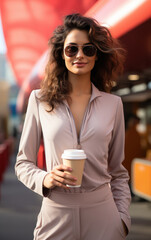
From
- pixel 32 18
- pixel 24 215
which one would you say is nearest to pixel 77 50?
pixel 24 215

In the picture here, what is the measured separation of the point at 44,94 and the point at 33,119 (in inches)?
5.4

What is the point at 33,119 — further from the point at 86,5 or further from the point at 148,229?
the point at 86,5

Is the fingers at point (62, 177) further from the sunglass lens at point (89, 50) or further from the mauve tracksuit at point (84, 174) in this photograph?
the sunglass lens at point (89, 50)

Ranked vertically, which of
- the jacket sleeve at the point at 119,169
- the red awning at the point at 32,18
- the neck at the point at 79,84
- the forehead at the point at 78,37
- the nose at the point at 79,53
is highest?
the red awning at the point at 32,18

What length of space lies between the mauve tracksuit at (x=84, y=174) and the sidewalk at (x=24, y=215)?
294 centimetres

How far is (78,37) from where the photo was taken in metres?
1.80

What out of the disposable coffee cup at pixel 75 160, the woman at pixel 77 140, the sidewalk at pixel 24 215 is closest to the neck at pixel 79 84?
the woman at pixel 77 140

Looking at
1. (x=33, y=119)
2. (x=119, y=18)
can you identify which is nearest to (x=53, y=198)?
(x=33, y=119)

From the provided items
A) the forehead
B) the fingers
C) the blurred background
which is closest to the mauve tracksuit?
the fingers

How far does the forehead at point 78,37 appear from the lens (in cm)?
180

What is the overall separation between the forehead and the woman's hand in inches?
24.3

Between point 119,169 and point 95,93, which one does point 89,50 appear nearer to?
point 95,93

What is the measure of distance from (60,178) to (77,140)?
0.79ft

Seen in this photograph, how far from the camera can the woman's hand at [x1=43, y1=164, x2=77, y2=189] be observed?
149cm
